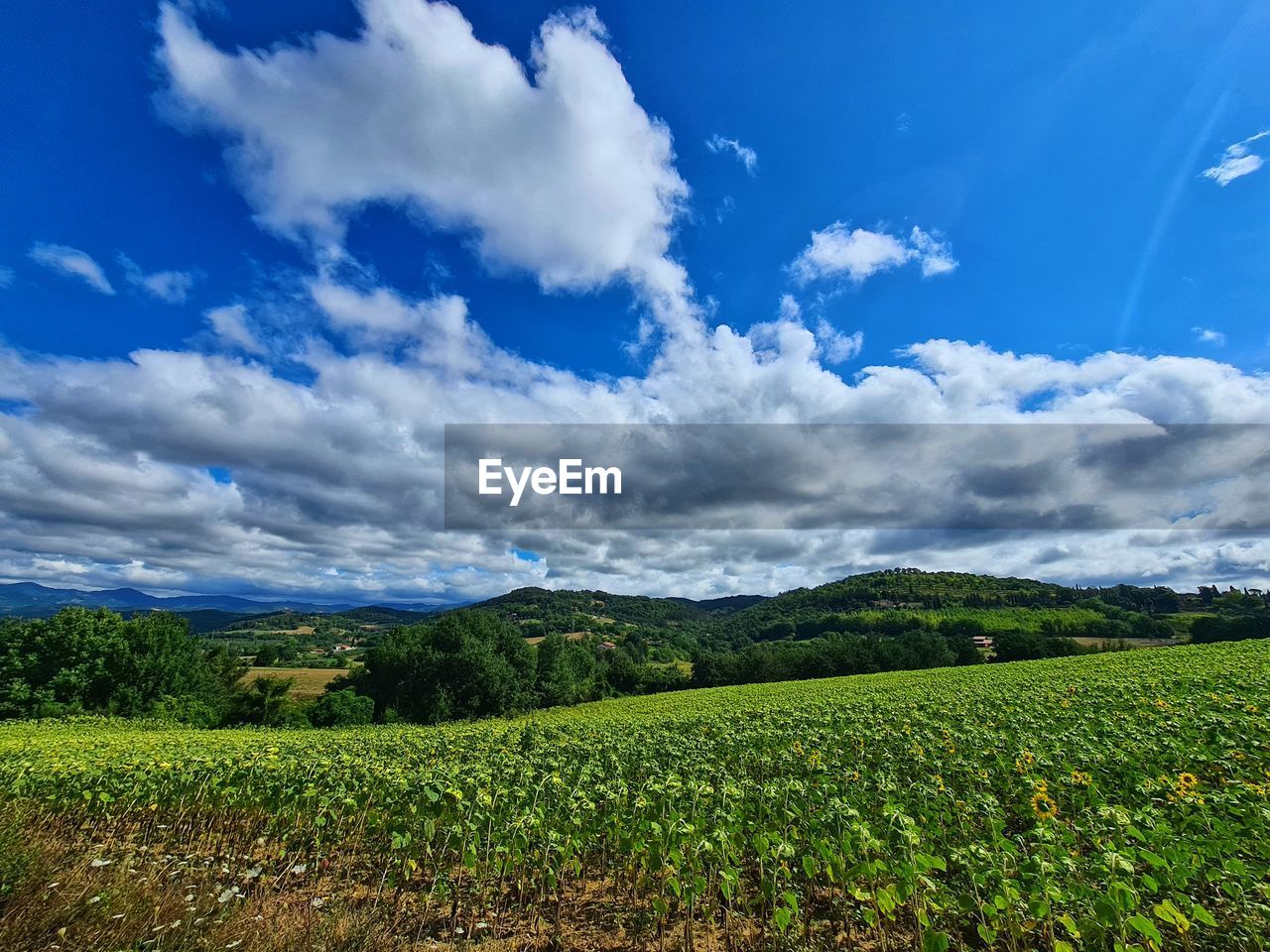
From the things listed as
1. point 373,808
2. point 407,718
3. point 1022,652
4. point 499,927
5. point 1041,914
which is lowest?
point 407,718

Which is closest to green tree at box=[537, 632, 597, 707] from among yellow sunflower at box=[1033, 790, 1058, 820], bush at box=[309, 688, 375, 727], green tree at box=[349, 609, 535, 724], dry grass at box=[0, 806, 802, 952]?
green tree at box=[349, 609, 535, 724]

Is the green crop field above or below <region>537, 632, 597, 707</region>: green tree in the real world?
above

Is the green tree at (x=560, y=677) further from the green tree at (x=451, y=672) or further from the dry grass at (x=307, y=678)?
the dry grass at (x=307, y=678)

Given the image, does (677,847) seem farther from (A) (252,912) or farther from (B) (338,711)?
(B) (338,711)

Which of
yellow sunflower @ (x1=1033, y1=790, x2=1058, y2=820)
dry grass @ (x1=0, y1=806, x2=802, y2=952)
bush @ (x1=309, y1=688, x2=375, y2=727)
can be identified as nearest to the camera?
dry grass @ (x1=0, y1=806, x2=802, y2=952)

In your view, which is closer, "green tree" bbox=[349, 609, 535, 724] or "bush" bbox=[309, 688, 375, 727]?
"bush" bbox=[309, 688, 375, 727]

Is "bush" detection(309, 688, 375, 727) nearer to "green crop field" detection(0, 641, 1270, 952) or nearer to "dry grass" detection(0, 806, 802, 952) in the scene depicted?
"green crop field" detection(0, 641, 1270, 952)

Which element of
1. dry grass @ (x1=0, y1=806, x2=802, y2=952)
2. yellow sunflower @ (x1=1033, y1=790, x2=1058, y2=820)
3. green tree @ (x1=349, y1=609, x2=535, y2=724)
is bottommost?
green tree @ (x1=349, y1=609, x2=535, y2=724)

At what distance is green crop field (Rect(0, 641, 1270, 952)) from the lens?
4.84 meters

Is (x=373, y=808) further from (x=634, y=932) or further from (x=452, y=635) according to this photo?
(x=452, y=635)

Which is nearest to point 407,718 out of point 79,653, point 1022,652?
point 79,653

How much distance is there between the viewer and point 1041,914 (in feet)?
12.8

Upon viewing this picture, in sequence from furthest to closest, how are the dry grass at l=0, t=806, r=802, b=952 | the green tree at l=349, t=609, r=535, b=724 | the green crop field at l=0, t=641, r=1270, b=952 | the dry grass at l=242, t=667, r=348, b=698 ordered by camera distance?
the dry grass at l=242, t=667, r=348, b=698 < the green tree at l=349, t=609, r=535, b=724 < the dry grass at l=0, t=806, r=802, b=952 < the green crop field at l=0, t=641, r=1270, b=952

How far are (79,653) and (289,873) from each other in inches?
2188
